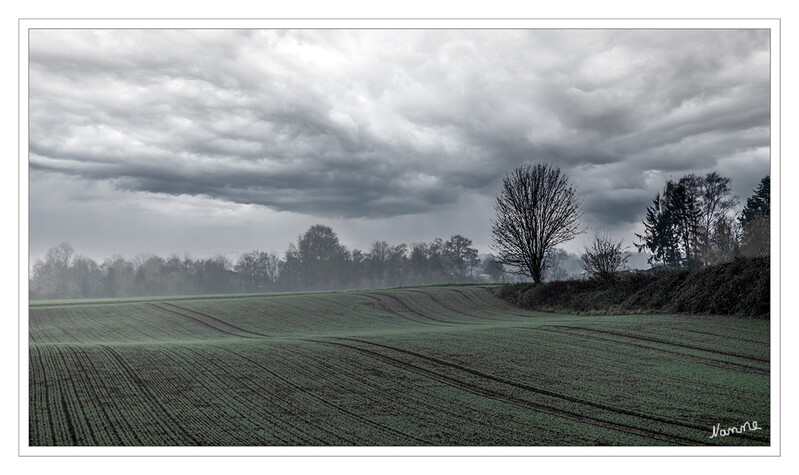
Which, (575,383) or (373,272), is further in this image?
(373,272)

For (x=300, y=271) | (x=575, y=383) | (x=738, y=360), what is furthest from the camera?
(x=300, y=271)

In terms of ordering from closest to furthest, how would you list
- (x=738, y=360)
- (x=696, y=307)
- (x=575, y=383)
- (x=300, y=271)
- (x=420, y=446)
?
(x=420, y=446), (x=575, y=383), (x=738, y=360), (x=696, y=307), (x=300, y=271)

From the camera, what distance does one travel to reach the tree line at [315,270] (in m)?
44.0

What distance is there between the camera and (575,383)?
38.2ft

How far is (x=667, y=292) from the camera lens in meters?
25.4

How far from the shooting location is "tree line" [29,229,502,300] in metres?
44.0

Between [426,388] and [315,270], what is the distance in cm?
3830

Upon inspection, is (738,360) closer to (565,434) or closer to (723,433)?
(723,433)

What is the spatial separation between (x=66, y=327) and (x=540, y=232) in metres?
29.4
